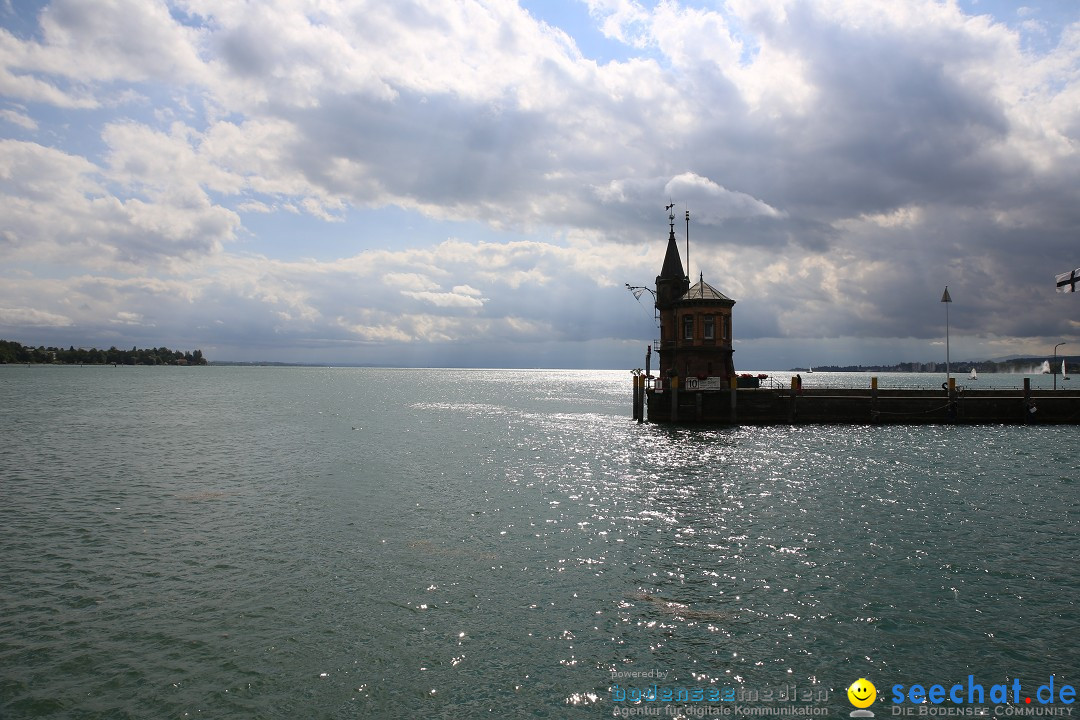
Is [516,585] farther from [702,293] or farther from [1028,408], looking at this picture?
[1028,408]

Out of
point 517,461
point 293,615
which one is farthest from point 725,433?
point 293,615

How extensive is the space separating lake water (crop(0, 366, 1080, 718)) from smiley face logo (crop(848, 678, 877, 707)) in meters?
0.15

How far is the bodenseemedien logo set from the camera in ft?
32.4

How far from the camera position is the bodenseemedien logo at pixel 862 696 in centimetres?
989

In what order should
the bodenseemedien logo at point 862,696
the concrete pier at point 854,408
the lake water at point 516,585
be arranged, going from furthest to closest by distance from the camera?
the concrete pier at point 854,408 → the lake water at point 516,585 → the bodenseemedien logo at point 862,696

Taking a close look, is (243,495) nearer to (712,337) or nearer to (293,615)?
(293,615)

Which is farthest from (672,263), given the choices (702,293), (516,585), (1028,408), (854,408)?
(516,585)

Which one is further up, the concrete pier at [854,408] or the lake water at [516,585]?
the concrete pier at [854,408]

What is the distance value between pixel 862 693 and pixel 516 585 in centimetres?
796

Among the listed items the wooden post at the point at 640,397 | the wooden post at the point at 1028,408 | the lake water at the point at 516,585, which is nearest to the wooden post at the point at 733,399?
the wooden post at the point at 640,397

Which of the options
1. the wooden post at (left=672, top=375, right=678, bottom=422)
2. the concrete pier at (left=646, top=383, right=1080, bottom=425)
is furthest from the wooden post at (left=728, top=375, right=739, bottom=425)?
the wooden post at (left=672, top=375, right=678, bottom=422)

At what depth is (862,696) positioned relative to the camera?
10.3 m

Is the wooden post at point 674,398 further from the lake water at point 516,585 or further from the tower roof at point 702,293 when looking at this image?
the lake water at point 516,585

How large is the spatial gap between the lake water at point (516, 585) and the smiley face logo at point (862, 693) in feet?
0.50
